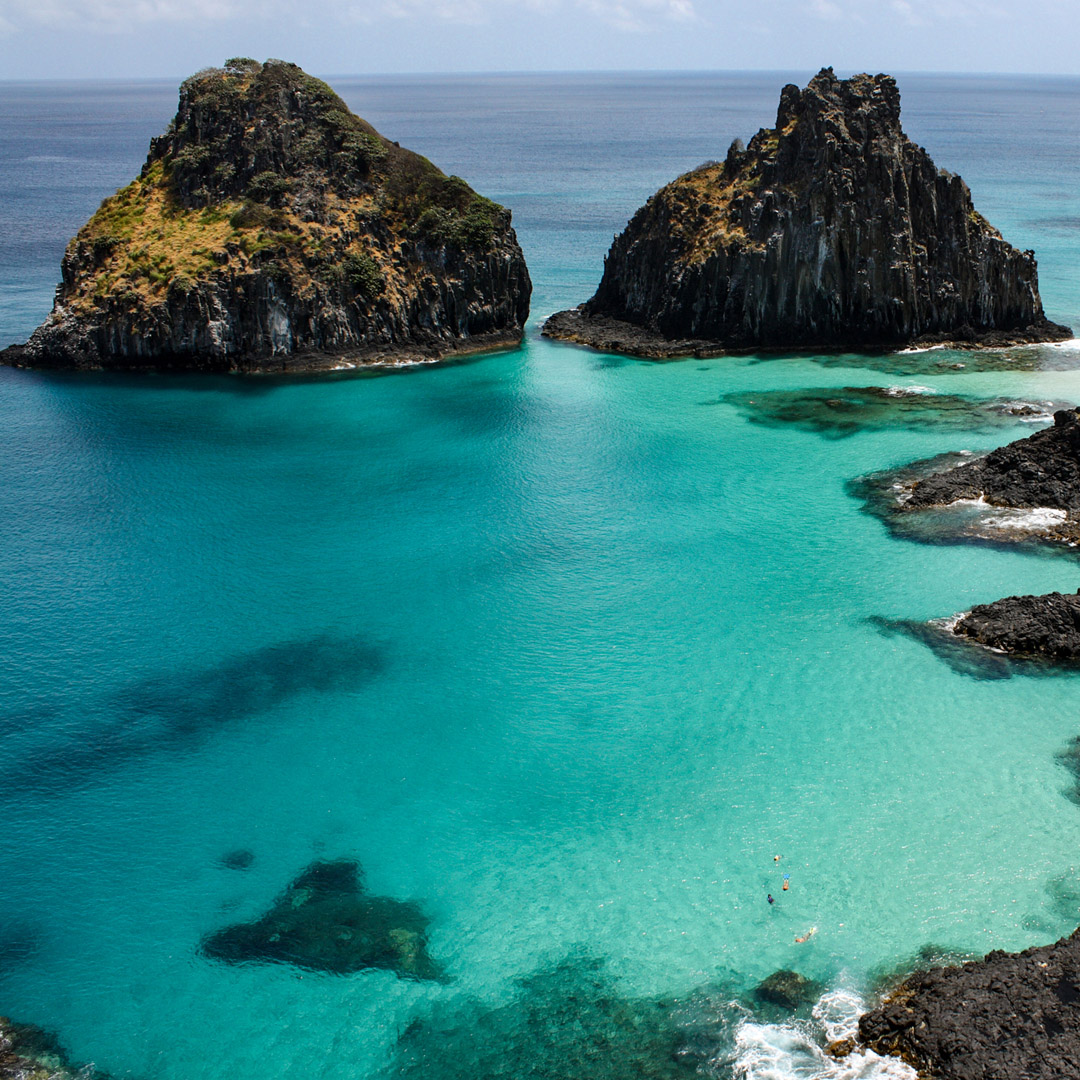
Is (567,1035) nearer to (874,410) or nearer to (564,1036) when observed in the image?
(564,1036)

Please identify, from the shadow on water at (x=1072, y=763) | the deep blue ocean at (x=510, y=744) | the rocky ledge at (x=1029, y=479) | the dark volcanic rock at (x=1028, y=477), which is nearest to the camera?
the deep blue ocean at (x=510, y=744)

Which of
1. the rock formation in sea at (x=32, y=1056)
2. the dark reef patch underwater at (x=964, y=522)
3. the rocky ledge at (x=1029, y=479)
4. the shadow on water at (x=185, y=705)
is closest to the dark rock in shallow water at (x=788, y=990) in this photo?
the rock formation in sea at (x=32, y=1056)

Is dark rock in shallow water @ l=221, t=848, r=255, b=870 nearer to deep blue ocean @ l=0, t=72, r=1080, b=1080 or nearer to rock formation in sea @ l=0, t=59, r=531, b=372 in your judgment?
deep blue ocean @ l=0, t=72, r=1080, b=1080

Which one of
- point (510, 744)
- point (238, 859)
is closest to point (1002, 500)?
point (510, 744)

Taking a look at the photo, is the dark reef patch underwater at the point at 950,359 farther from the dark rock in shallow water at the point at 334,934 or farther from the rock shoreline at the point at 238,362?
the dark rock in shallow water at the point at 334,934

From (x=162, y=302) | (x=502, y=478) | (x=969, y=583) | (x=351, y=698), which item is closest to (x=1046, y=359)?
(x=969, y=583)

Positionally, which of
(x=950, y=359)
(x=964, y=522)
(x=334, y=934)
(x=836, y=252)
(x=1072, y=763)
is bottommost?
(x=334, y=934)
